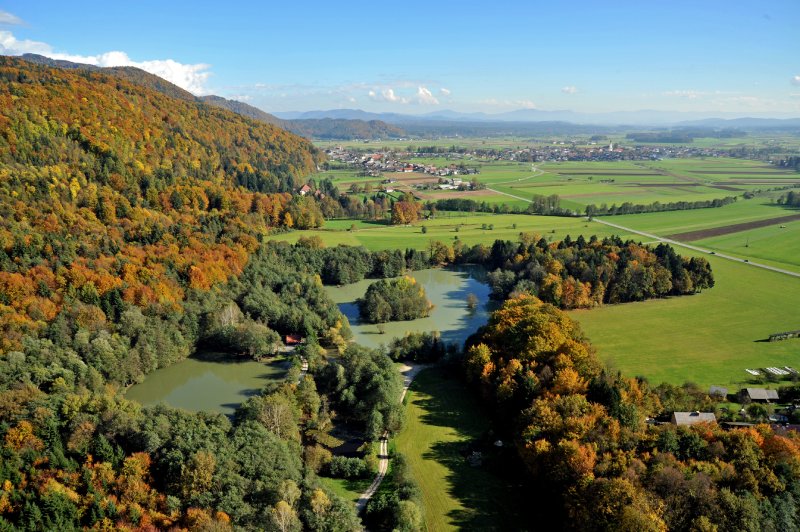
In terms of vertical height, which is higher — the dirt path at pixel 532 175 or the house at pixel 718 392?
the dirt path at pixel 532 175

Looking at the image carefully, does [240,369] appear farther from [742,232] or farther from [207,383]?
[742,232]

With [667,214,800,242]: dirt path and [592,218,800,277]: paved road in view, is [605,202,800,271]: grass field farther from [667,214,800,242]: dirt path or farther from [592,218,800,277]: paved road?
[592,218,800,277]: paved road

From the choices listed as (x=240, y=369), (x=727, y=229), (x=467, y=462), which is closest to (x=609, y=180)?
(x=727, y=229)

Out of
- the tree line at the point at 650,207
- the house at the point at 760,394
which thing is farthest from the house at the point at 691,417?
the tree line at the point at 650,207

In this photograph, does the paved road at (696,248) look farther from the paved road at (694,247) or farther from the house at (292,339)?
the house at (292,339)

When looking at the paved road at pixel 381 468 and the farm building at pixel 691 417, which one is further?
the farm building at pixel 691 417

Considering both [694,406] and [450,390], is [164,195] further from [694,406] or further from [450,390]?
[694,406]

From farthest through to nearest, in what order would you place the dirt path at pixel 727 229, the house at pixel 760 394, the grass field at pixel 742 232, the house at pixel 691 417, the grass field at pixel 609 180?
the grass field at pixel 609 180 → the dirt path at pixel 727 229 → the grass field at pixel 742 232 → the house at pixel 760 394 → the house at pixel 691 417

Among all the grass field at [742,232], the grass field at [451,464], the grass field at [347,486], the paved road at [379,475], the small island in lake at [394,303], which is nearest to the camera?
the grass field at [451,464]
